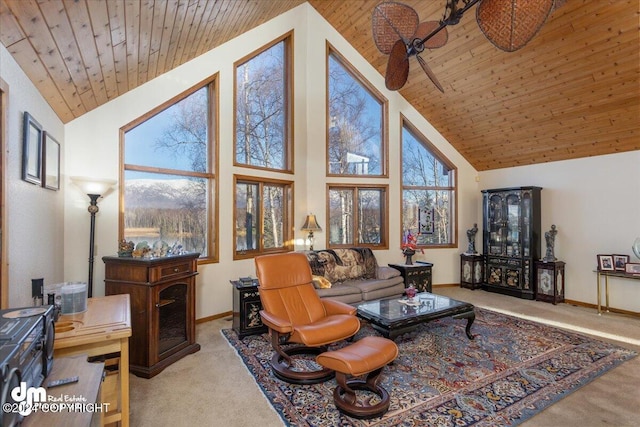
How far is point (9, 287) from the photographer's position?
2027 millimetres

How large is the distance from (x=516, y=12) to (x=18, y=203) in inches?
140

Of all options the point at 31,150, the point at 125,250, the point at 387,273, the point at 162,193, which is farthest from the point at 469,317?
Result: the point at 31,150

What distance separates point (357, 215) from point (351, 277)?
157 centimetres

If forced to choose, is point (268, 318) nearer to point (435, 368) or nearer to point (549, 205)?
point (435, 368)

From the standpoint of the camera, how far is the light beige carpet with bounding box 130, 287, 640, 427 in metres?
2.27

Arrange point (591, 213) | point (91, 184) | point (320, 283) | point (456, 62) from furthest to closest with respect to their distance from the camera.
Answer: point (591, 213), point (456, 62), point (320, 283), point (91, 184)

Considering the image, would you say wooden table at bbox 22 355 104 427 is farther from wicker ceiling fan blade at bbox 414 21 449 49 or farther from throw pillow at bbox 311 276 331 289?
wicker ceiling fan blade at bbox 414 21 449 49

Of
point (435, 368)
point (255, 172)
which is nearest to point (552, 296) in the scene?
point (435, 368)

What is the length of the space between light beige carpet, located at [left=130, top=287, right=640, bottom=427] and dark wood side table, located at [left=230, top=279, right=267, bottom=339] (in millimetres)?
304

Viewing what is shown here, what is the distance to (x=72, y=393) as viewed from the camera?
51.4 inches

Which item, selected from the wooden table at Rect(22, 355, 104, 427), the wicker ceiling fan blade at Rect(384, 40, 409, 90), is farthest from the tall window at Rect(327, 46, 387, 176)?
the wooden table at Rect(22, 355, 104, 427)

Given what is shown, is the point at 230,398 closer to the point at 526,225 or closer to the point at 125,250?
the point at 125,250

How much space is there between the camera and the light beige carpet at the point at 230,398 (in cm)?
227

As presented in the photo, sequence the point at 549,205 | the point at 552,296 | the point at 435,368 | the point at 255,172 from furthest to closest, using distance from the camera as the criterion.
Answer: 1. the point at 549,205
2. the point at 552,296
3. the point at 255,172
4. the point at 435,368
